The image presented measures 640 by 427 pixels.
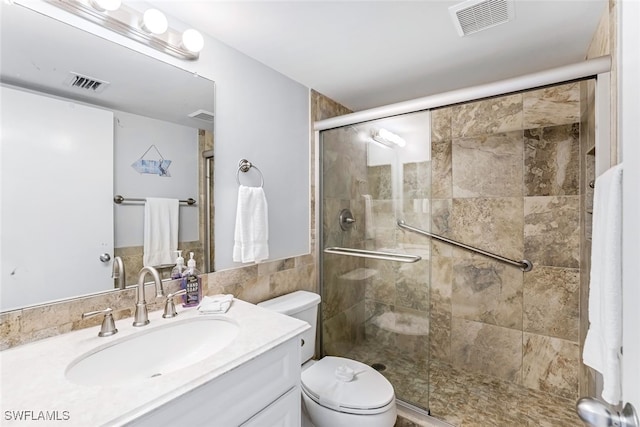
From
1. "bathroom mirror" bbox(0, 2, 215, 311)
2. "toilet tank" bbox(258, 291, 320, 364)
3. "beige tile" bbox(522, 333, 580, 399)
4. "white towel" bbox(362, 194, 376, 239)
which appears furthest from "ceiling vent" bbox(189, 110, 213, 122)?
"beige tile" bbox(522, 333, 580, 399)

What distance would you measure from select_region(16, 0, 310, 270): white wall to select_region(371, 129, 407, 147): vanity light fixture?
1.59 feet

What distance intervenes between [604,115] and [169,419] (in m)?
1.91

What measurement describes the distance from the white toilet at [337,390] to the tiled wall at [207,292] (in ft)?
0.40

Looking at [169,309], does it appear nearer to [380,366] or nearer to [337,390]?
[337,390]

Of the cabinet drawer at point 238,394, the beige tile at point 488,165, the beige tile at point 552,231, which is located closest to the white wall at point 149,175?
the cabinet drawer at point 238,394

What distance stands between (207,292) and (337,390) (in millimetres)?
797

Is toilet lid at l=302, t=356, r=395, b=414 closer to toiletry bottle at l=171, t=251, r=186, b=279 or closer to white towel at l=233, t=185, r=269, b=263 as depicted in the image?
white towel at l=233, t=185, r=269, b=263

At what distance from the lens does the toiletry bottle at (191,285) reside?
128 centimetres

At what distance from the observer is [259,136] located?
169 cm

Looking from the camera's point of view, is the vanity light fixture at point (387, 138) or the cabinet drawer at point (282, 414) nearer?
the cabinet drawer at point (282, 414)

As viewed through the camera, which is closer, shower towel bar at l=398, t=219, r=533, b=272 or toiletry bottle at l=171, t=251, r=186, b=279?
toiletry bottle at l=171, t=251, r=186, b=279

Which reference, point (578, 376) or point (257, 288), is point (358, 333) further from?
point (578, 376)

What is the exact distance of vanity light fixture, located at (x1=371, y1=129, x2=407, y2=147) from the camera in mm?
1839

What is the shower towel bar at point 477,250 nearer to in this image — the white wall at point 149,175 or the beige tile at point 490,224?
the beige tile at point 490,224
